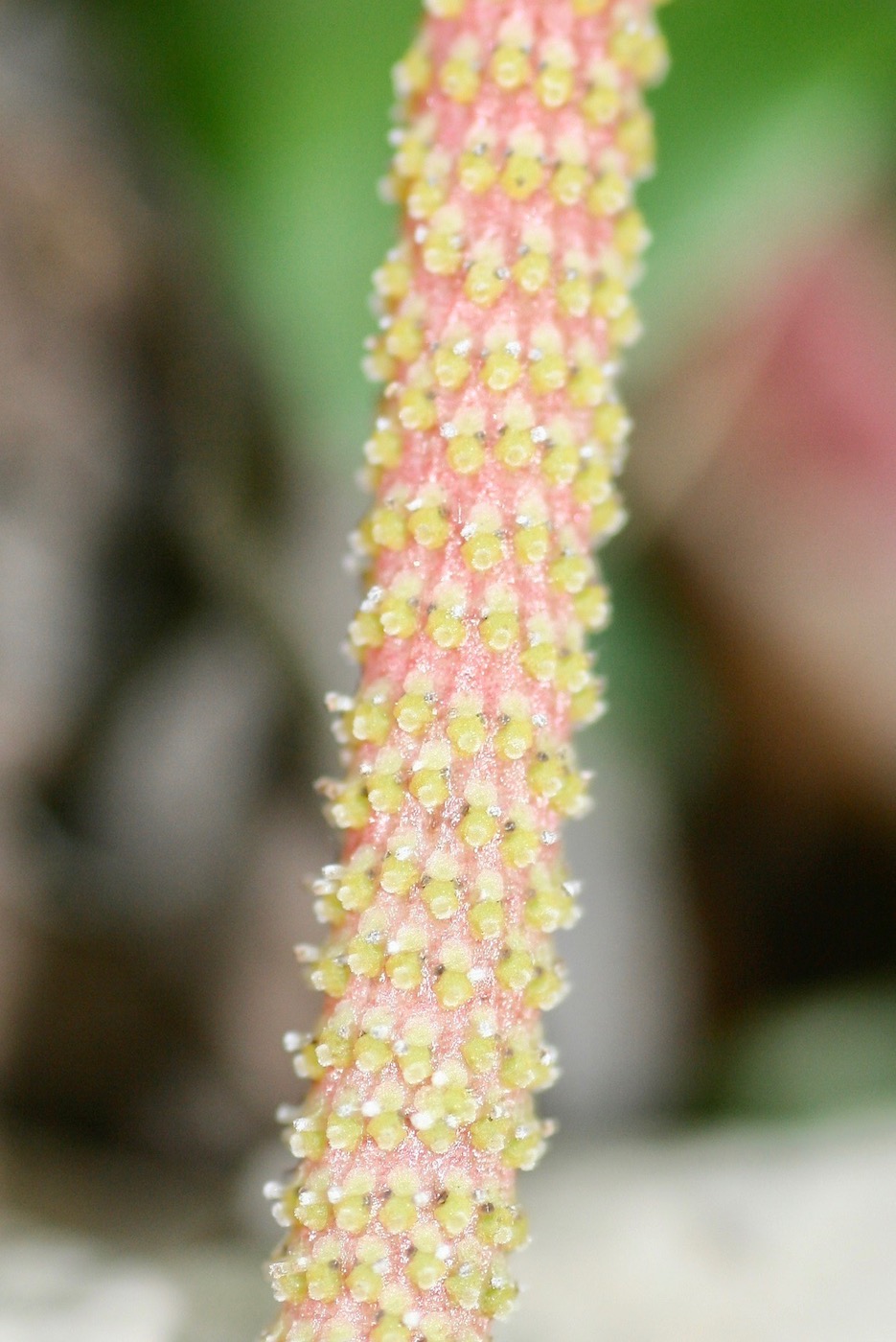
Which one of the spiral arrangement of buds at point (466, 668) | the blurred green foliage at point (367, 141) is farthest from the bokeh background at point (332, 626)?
the spiral arrangement of buds at point (466, 668)

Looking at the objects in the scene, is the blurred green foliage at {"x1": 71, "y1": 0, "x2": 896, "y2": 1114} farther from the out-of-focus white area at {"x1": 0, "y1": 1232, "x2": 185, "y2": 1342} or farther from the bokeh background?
the out-of-focus white area at {"x1": 0, "y1": 1232, "x2": 185, "y2": 1342}

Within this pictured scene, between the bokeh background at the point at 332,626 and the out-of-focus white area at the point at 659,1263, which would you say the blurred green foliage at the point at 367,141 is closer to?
the bokeh background at the point at 332,626

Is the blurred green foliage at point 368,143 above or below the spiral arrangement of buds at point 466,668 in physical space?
above

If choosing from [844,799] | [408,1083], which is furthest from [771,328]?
[408,1083]

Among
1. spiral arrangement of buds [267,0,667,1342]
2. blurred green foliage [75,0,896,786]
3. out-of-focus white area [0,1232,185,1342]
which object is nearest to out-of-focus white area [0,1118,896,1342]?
out-of-focus white area [0,1232,185,1342]

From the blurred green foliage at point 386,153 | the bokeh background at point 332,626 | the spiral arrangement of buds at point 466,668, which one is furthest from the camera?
the blurred green foliage at point 386,153

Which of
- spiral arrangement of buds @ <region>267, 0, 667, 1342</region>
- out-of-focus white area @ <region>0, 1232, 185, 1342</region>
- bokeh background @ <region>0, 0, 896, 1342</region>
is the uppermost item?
bokeh background @ <region>0, 0, 896, 1342</region>

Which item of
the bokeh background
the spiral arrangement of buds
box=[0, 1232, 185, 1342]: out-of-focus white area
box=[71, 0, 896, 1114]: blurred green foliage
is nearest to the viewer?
the spiral arrangement of buds
